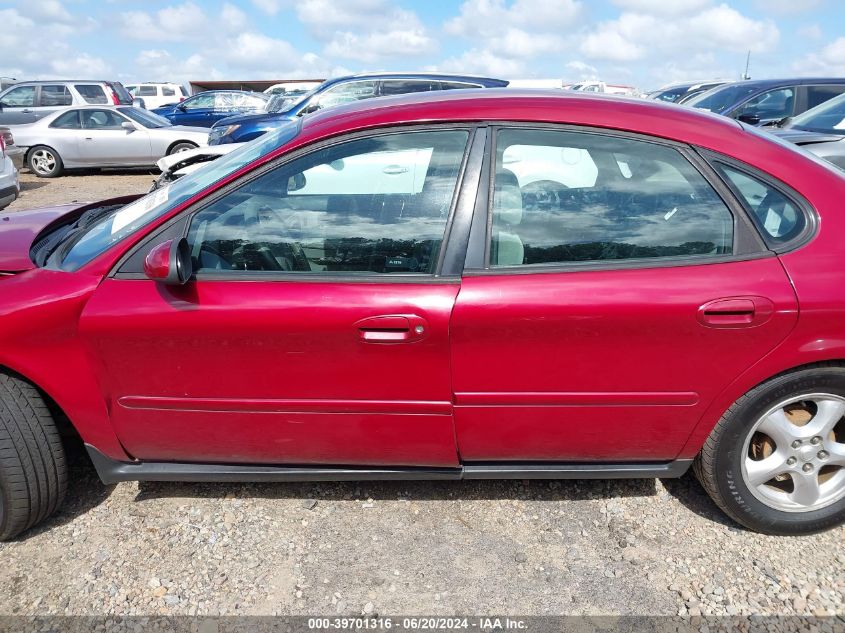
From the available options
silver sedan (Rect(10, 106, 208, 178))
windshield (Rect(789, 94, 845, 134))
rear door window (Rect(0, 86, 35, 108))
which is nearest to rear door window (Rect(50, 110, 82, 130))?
silver sedan (Rect(10, 106, 208, 178))

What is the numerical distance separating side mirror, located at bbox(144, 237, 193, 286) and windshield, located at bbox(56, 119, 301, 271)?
0.23 metres

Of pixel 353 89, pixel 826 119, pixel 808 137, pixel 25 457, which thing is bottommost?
pixel 25 457

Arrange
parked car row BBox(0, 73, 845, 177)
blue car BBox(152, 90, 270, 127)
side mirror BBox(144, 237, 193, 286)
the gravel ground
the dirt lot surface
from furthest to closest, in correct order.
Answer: blue car BBox(152, 90, 270, 127), the dirt lot surface, parked car row BBox(0, 73, 845, 177), the gravel ground, side mirror BBox(144, 237, 193, 286)

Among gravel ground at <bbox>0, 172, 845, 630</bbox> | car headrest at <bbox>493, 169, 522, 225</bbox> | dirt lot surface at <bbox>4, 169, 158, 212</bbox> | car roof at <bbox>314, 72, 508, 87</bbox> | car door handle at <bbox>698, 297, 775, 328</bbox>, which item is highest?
car roof at <bbox>314, 72, 508, 87</bbox>

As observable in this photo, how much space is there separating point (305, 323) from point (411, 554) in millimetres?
995

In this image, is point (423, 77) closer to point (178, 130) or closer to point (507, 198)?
point (178, 130)

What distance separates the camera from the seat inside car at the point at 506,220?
2.17 metres

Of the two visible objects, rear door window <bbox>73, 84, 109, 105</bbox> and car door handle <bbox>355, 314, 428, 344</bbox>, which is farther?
rear door window <bbox>73, 84, 109, 105</bbox>

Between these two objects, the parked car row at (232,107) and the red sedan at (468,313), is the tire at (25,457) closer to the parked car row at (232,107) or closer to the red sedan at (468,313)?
the red sedan at (468,313)

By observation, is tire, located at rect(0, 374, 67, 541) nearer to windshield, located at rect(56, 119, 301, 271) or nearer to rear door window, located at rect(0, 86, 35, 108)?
windshield, located at rect(56, 119, 301, 271)

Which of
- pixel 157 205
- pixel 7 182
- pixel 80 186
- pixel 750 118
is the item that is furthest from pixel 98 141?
pixel 750 118

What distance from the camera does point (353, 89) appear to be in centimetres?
935

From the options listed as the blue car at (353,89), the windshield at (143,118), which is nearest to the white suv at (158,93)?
the windshield at (143,118)

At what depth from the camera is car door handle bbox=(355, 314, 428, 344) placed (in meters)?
2.09
